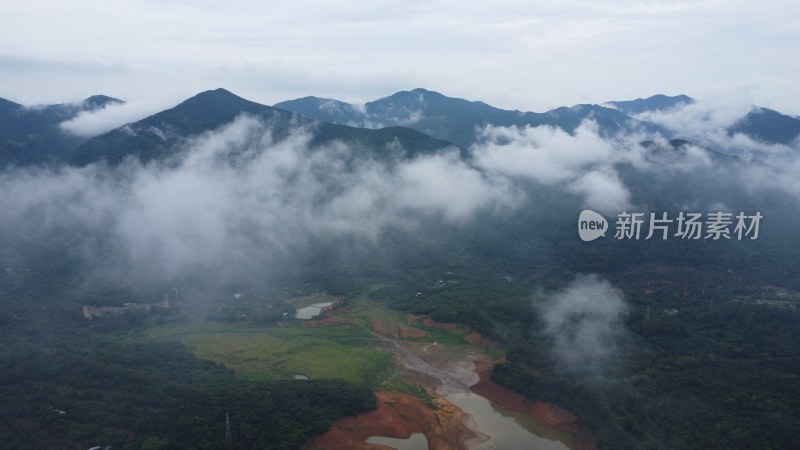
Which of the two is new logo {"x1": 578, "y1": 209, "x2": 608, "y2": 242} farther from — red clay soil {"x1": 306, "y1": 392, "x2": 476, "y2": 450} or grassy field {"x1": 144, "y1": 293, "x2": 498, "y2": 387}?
red clay soil {"x1": 306, "y1": 392, "x2": 476, "y2": 450}

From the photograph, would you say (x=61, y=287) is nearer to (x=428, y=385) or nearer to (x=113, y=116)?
(x=428, y=385)

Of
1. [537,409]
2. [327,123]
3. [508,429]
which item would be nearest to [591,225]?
[537,409]

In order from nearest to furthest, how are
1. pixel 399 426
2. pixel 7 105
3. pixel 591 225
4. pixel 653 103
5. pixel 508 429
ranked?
pixel 399 426, pixel 508 429, pixel 591 225, pixel 7 105, pixel 653 103

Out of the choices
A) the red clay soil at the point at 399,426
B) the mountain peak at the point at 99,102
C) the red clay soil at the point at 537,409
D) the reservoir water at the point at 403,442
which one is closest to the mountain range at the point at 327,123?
the mountain peak at the point at 99,102

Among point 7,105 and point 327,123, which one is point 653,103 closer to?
point 327,123

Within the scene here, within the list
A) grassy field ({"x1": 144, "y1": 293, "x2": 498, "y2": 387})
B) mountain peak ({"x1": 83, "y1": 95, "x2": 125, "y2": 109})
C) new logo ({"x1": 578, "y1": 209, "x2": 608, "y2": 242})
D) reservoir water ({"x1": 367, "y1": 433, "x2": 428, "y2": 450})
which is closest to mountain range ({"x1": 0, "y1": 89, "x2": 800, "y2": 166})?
mountain peak ({"x1": 83, "y1": 95, "x2": 125, "y2": 109})

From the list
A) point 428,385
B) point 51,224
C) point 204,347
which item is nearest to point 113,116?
point 51,224
